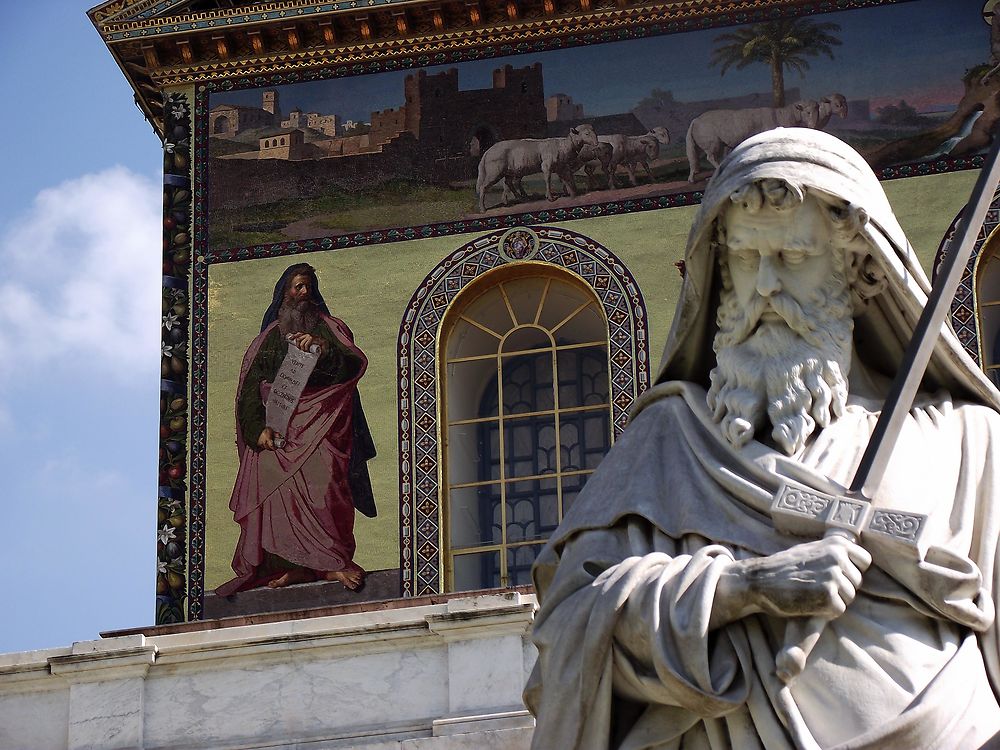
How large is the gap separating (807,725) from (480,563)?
12009mm

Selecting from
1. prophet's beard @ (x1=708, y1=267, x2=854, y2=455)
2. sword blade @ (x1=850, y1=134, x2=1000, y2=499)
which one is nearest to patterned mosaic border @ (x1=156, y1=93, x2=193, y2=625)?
prophet's beard @ (x1=708, y1=267, x2=854, y2=455)

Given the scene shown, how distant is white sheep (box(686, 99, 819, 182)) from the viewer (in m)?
16.3

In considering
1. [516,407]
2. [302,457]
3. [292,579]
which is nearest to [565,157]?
[516,407]

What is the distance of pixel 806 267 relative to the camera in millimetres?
4652

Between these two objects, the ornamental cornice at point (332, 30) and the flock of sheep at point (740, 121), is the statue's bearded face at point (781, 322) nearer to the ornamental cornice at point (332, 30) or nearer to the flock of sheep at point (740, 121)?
the flock of sheep at point (740, 121)

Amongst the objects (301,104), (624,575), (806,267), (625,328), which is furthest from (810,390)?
(301,104)

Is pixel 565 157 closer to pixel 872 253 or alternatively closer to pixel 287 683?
pixel 287 683

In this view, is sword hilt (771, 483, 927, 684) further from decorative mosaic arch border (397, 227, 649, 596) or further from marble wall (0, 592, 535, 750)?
decorative mosaic arch border (397, 227, 649, 596)

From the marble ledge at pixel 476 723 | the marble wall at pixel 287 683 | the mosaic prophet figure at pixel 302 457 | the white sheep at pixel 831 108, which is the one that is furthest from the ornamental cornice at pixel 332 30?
the marble ledge at pixel 476 723

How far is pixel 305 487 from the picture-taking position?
16.1 meters

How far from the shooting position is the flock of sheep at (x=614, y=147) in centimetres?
1636

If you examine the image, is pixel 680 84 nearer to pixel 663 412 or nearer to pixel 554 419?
pixel 554 419

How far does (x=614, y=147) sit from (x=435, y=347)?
1663mm

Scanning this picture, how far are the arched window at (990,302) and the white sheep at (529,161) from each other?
99.0 inches
